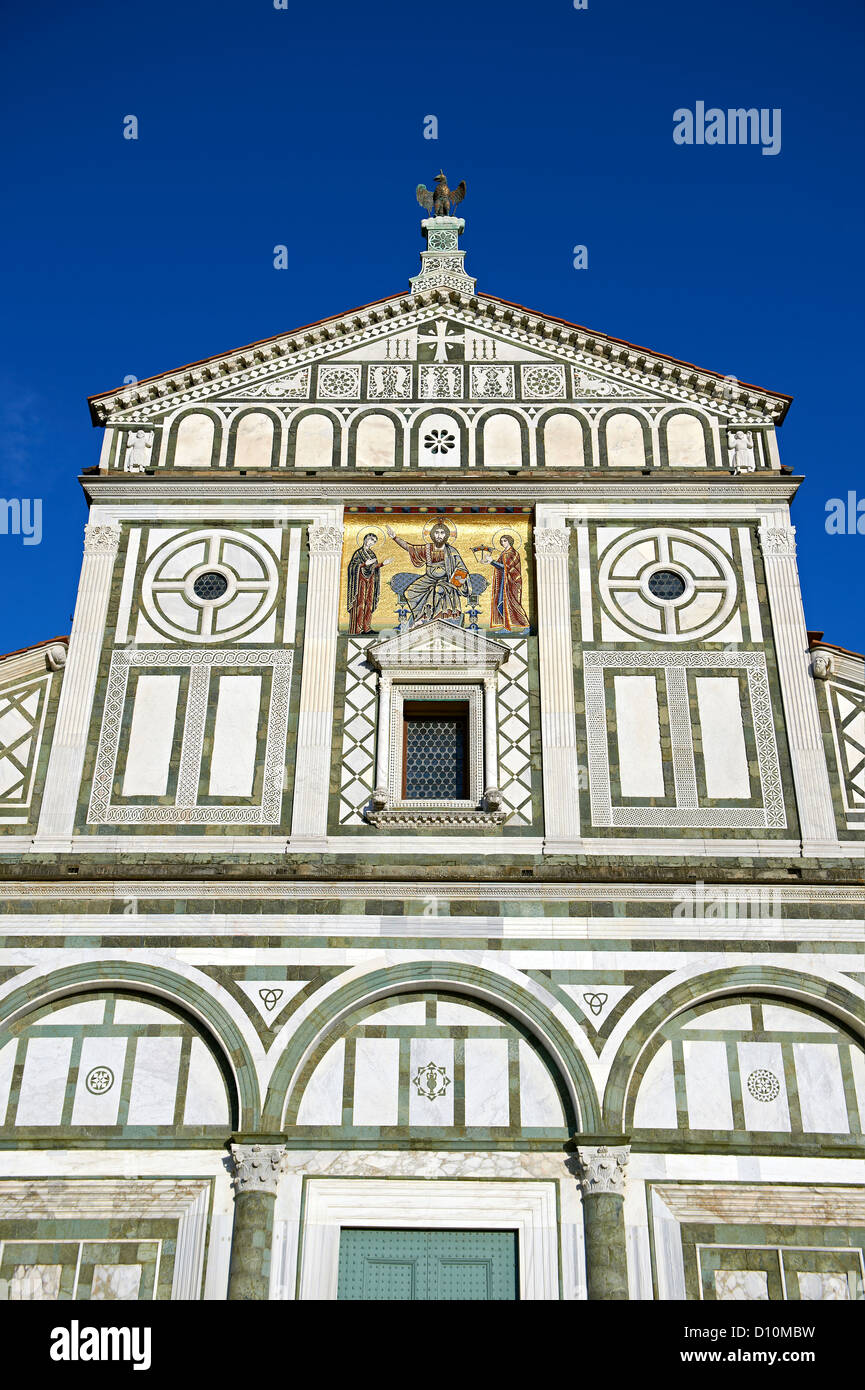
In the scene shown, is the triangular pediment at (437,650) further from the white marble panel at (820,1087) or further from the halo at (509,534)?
the white marble panel at (820,1087)

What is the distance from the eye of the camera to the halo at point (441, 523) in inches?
651

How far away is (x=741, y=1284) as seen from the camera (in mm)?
12617

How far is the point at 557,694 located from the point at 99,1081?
606 centimetres

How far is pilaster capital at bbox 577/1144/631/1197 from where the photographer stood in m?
12.8

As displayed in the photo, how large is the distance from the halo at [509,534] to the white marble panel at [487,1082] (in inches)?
226

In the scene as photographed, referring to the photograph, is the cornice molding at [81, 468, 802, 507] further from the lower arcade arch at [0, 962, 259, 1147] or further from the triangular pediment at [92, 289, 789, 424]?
the lower arcade arch at [0, 962, 259, 1147]

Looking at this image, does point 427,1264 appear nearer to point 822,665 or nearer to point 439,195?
point 822,665

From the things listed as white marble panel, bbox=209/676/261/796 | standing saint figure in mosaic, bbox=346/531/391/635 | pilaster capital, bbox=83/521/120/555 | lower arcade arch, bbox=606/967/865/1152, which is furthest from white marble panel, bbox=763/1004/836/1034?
pilaster capital, bbox=83/521/120/555

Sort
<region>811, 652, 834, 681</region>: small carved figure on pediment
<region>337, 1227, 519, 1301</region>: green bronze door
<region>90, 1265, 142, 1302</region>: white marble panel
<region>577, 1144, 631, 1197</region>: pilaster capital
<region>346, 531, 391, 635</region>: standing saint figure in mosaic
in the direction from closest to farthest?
<region>90, 1265, 142, 1302</region>: white marble panel < <region>337, 1227, 519, 1301</region>: green bronze door < <region>577, 1144, 631, 1197</region>: pilaster capital < <region>811, 652, 834, 681</region>: small carved figure on pediment < <region>346, 531, 391, 635</region>: standing saint figure in mosaic

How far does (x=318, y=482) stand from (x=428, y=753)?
3.63m

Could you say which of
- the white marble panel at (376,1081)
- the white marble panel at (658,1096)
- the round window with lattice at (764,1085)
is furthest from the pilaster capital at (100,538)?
the round window with lattice at (764,1085)

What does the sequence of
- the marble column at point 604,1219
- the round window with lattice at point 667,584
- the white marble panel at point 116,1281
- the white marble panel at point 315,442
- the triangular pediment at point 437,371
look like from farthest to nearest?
the triangular pediment at point 437,371 < the white marble panel at point 315,442 < the round window with lattice at point 667,584 < the white marble panel at point 116,1281 < the marble column at point 604,1219

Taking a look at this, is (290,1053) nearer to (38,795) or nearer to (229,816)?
(229,816)

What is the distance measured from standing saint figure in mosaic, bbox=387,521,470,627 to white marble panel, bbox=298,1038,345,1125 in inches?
193
